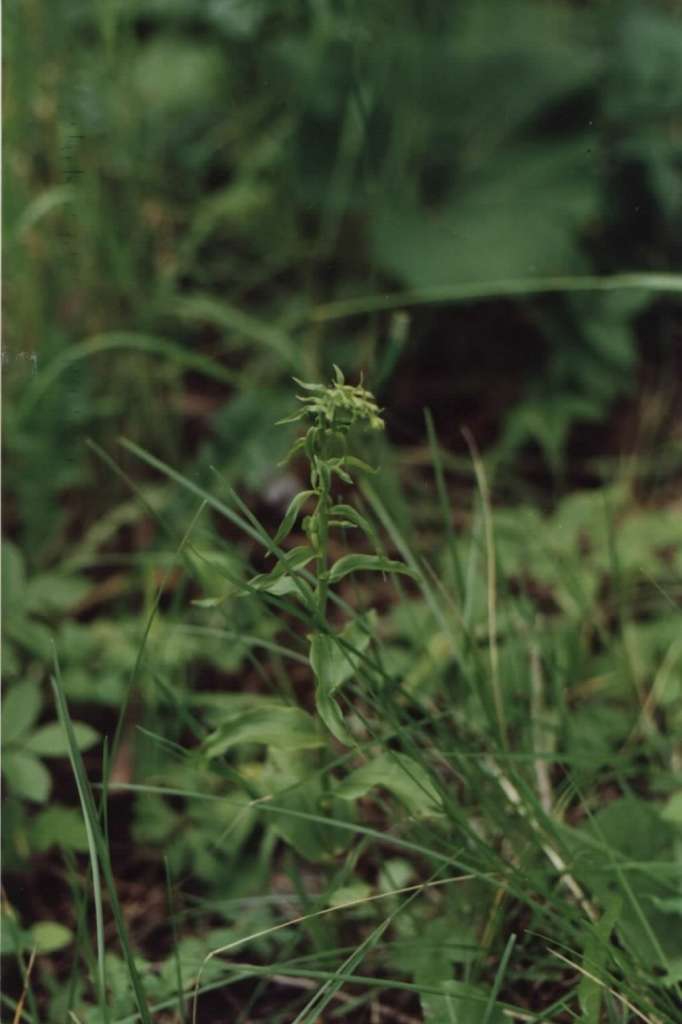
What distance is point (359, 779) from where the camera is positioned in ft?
3.46

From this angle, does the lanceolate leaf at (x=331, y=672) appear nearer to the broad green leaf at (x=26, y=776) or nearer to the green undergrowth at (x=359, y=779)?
the green undergrowth at (x=359, y=779)

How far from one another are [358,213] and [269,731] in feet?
4.48

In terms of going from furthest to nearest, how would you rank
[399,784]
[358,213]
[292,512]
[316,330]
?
1. [358,213]
2. [316,330]
3. [399,784]
4. [292,512]

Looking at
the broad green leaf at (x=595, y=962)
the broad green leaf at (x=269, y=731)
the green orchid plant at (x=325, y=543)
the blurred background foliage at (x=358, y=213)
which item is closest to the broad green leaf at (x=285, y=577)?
the green orchid plant at (x=325, y=543)

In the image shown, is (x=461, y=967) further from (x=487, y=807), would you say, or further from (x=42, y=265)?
→ (x=42, y=265)

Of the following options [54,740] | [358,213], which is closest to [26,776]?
[54,740]

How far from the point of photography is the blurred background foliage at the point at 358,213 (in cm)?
186

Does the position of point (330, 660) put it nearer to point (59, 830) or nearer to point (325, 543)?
point (325, 543)

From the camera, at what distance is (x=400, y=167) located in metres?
2.11

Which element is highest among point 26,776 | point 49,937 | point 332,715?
point 332,715

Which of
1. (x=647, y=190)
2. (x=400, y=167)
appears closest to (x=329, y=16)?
(x=400, y=167)

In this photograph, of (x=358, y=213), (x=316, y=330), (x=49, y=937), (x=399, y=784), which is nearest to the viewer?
(x=399, y=784)

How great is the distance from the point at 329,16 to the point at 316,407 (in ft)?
4.80

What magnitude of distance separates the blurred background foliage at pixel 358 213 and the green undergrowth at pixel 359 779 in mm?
320
